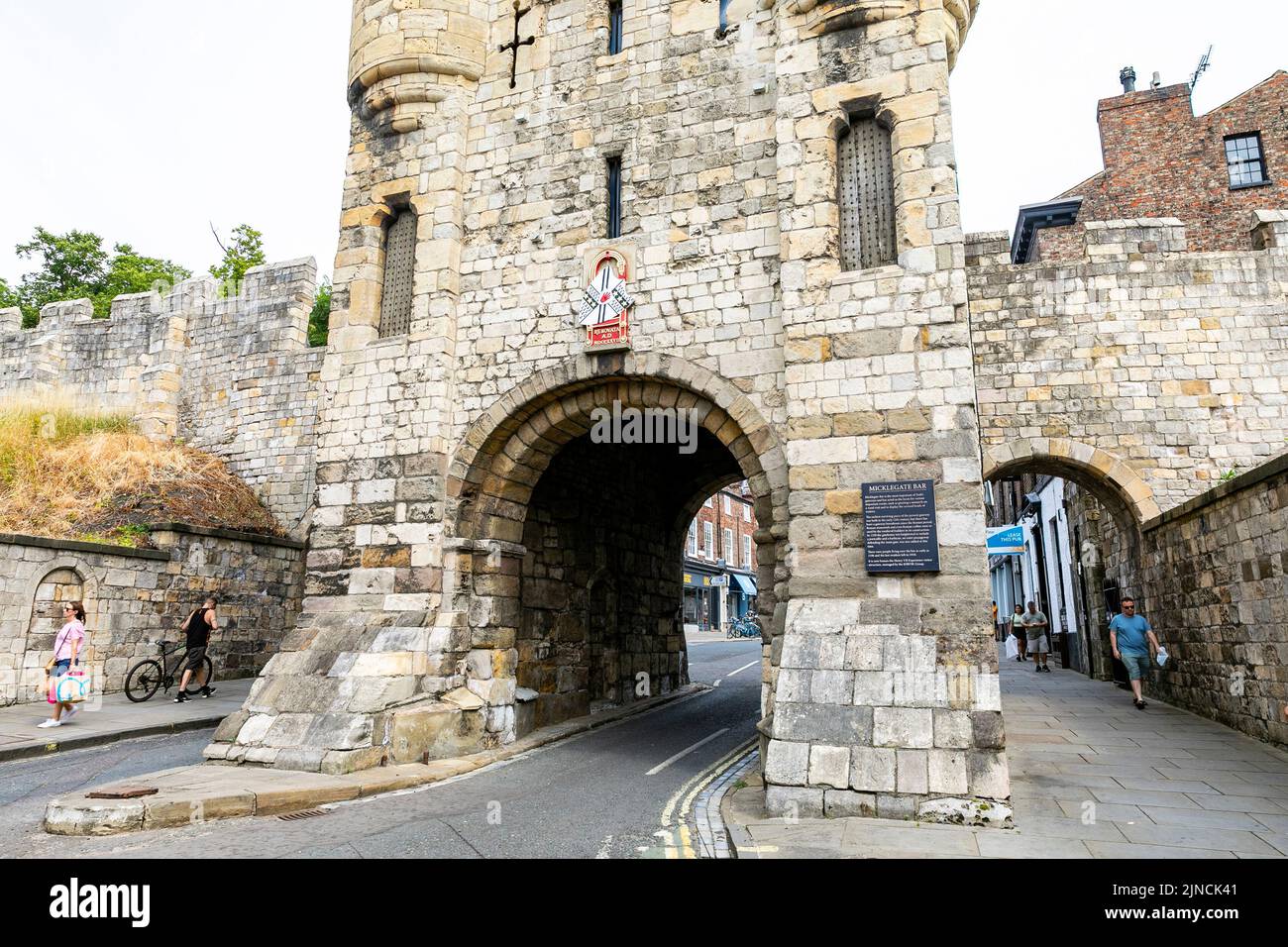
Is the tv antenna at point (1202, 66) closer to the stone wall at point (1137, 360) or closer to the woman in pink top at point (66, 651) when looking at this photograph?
the stone wall at point (1137, 360)

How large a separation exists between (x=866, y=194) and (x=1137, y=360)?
739 cm

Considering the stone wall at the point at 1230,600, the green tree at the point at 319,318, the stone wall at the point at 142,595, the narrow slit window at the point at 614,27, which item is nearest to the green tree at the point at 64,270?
the green tree at the point at 319,318

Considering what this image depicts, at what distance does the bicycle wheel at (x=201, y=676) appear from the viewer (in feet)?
40.6

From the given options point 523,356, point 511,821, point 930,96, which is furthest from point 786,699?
point 930,96

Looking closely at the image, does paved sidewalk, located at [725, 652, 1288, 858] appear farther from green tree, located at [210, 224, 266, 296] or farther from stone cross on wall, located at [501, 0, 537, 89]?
green tree, located at [210, 224, 266, 296]

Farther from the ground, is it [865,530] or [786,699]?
[865,530]

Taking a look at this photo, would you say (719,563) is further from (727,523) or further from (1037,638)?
(1037,638)

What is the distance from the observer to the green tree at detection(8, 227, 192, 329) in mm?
26344

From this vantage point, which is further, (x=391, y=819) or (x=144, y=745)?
(x=144, y=745)

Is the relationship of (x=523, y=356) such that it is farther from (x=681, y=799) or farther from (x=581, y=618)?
(x=681, y=799)

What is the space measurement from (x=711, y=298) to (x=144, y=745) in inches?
317

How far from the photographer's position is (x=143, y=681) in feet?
39.5

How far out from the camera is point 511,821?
5.73 meters

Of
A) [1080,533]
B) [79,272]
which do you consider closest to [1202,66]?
[1080,533]
